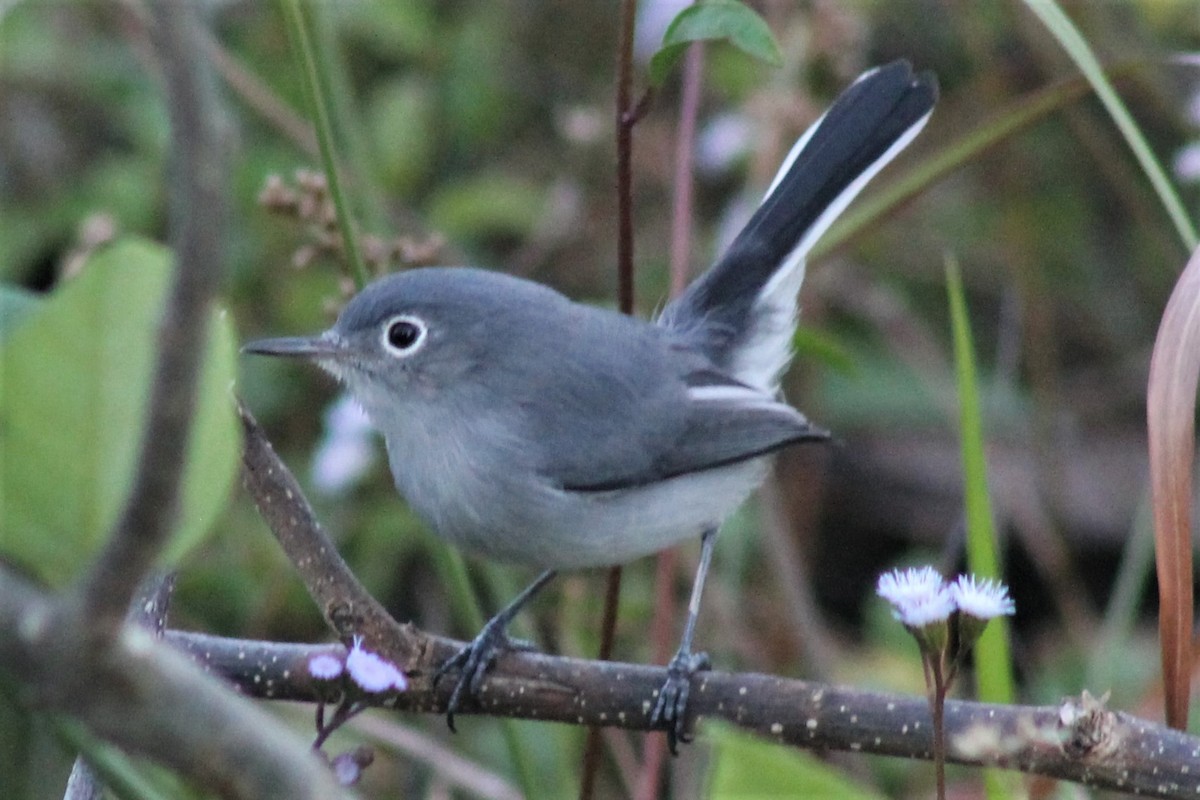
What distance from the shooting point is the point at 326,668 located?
1.50 metres

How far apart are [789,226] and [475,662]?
127cm

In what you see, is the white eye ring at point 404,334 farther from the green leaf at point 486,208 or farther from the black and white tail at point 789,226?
the green leaf at point 486,208

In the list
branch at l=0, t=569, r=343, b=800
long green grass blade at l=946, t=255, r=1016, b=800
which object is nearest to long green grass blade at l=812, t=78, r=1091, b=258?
long green grass blade at l=946, t=255, r=1016, b=800

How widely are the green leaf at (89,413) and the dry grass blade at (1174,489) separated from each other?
126 centimetres

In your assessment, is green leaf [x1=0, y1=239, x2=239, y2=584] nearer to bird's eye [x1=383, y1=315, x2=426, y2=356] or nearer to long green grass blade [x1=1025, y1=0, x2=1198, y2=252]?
long green grass blade [x1=1025, y1=0, x2=1198, y2=252]

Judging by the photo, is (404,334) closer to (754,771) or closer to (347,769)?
(347,769)

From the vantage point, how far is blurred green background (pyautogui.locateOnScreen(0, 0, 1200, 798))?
3.63 meters

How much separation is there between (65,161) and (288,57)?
93 centimetres

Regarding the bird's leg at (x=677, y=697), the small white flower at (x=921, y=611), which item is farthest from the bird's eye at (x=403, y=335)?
the small white flower at (x=921, y=611)

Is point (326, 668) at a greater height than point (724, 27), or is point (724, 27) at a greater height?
point (724, 27)

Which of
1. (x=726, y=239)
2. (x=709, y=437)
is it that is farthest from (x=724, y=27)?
(x=726, y=239)

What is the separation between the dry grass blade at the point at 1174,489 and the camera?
5.63 ft

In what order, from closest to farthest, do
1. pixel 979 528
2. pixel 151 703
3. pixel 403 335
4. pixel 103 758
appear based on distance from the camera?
pixel 151 703 → pixel 103 758 → pixel 979 528 → pixel 403 335

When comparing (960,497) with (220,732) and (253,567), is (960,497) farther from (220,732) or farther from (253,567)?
(220,732)
